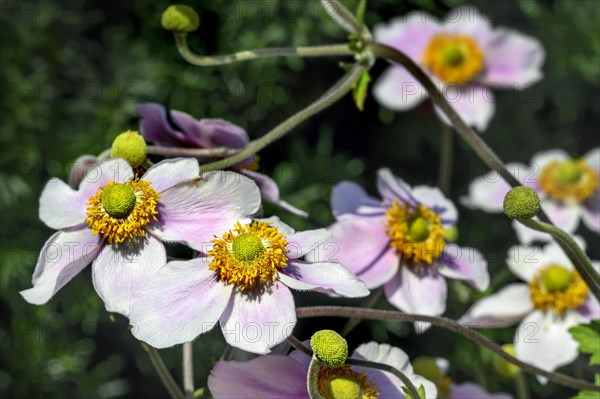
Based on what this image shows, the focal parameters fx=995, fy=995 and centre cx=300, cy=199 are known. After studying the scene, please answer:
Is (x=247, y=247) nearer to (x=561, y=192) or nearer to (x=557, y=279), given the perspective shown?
(x=557, y=279)

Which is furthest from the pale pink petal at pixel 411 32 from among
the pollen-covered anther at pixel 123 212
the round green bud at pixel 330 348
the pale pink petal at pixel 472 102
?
the round green bud at pixel 330 348

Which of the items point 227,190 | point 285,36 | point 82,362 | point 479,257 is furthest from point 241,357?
point 227,190

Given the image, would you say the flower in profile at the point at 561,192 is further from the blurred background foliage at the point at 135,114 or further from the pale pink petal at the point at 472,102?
the blurred background foliage at the point at 135,114

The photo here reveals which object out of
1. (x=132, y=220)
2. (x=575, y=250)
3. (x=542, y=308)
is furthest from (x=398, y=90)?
(x=132, y=220)

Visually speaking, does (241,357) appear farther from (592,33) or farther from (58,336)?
(592,33)

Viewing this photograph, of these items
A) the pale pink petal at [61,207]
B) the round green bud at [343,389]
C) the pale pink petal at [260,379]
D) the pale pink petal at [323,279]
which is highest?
the pale pink petal at [323,279]

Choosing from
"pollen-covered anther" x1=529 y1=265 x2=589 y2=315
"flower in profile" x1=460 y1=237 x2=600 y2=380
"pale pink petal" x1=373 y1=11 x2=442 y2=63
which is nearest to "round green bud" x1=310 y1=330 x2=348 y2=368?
"flower in profile" x1=460 y1=237 x2=600 y2=380
